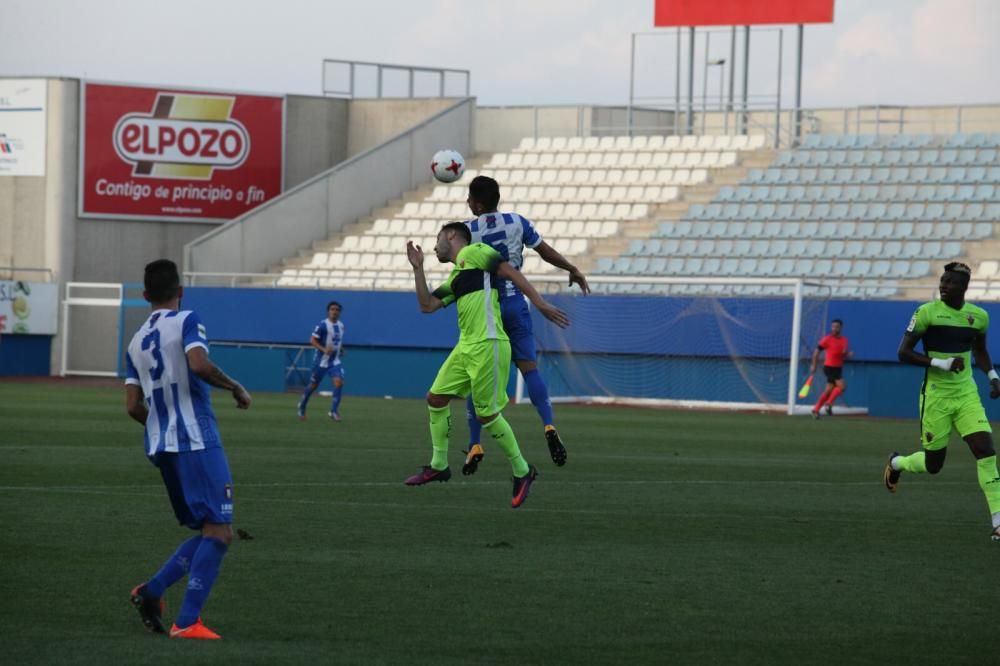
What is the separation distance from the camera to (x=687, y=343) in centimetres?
3447

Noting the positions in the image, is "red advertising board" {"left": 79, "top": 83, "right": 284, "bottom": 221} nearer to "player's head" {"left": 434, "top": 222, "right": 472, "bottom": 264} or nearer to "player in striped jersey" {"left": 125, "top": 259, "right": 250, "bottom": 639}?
"player's head" {"left": 434, "top": 222, "right": 472, "bottom": 264}

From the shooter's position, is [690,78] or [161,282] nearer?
[161,282]

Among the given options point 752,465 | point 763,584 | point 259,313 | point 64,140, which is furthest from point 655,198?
point 763,584

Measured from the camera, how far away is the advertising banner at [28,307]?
4153 cm

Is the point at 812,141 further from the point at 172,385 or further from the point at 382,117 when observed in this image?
the point at 172,385

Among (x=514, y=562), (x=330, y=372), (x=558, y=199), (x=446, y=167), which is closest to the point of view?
(x=514, y=562)

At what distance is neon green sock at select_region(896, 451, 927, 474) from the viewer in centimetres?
1293

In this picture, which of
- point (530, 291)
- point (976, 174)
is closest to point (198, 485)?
point (530, 291)

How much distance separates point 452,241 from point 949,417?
381 centimetres

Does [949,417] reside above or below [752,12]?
below

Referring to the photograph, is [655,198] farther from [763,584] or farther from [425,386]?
[763,584]

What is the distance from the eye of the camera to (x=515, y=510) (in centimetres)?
1274

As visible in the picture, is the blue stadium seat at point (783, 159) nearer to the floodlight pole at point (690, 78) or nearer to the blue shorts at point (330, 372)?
the floodlight pole at point (690, 78)

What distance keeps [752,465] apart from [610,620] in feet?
34.5
